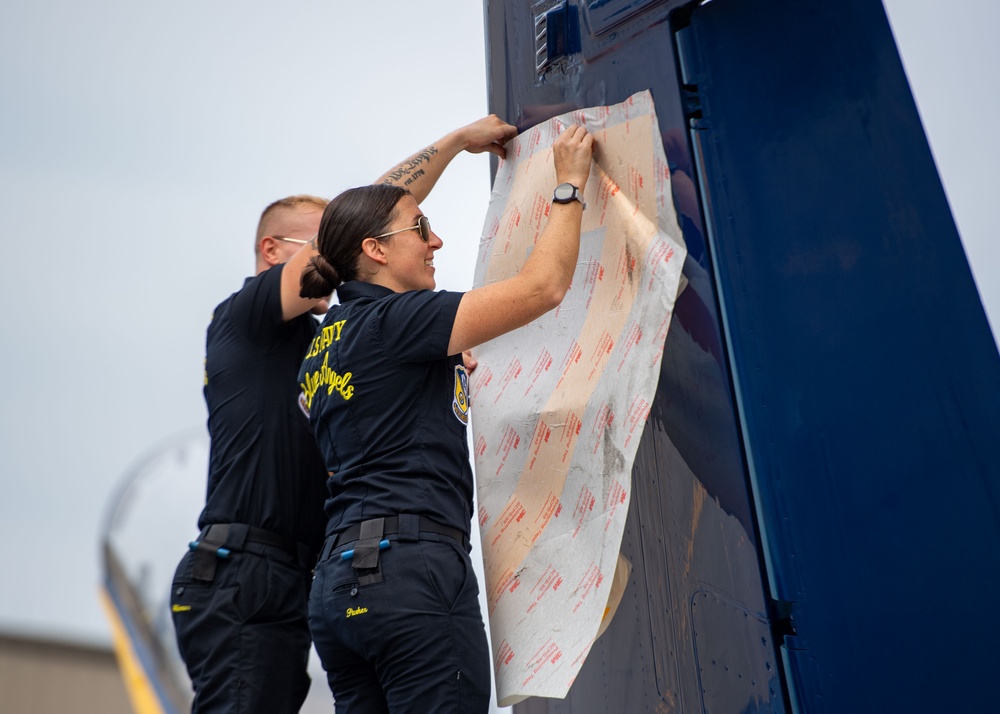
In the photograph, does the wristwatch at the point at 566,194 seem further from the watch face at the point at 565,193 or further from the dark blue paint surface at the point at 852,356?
the dark blue paint surface at the point at 852,356

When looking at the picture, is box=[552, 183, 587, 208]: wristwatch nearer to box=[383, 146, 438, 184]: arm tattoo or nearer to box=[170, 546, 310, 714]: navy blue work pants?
box=[383, 146, 438, 184]: arm tattoo

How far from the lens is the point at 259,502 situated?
2.13 metres

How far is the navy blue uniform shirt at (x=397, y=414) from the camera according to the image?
1.66 metres

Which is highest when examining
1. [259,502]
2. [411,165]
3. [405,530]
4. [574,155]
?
[411,165]

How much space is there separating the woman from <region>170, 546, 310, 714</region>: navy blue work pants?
39 cm

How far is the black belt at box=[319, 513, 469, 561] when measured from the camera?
1.58m

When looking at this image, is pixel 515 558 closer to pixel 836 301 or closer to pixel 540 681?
pixel 540 681

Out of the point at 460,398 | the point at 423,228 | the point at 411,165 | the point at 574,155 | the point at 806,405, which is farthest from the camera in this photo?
the point at 411,165

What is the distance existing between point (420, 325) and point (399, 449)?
0.25 meters

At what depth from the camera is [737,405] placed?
170 cm

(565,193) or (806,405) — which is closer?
(806,405)

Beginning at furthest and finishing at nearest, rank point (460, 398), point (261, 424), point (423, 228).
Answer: point (261, 424)
point (423, 228)
point (460, 398)

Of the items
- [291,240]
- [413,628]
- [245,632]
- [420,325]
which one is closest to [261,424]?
[245,632]

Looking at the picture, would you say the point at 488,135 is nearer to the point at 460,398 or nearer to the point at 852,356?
the point at 460,398
